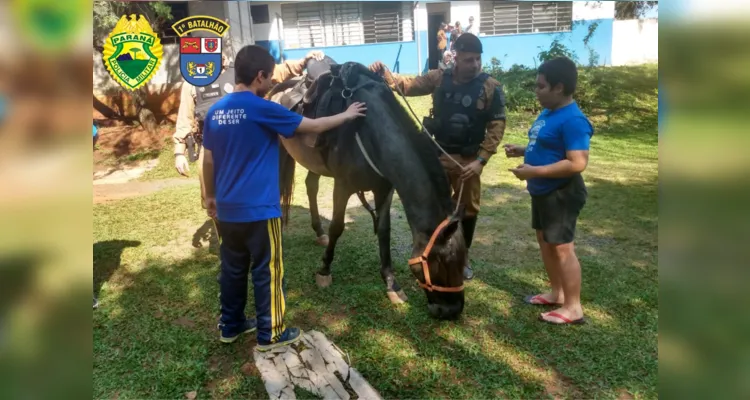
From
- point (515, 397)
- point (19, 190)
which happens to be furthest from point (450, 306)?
point (19, 190)

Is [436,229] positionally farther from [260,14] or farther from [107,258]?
[107,258]

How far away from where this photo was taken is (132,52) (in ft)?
9.57

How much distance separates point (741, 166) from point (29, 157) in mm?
2114

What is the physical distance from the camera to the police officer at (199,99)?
302 centimetres

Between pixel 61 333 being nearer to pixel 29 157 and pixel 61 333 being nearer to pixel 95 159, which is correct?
pixel 29 157

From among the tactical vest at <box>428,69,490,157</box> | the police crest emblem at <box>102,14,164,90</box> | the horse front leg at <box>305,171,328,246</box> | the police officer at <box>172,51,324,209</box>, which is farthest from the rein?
the horse front leg at <box>305,171,328,246</box>

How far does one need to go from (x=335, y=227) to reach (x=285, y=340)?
1032mm

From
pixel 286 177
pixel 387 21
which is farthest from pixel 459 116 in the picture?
pixel 286 177

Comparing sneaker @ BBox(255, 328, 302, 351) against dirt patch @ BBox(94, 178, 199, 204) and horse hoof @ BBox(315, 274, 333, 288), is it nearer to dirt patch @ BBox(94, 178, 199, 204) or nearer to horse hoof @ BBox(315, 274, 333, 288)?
horse hoof @ BBox(315, 274, 333, 288)

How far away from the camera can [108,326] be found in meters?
3.18

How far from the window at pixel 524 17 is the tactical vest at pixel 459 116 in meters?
0.32

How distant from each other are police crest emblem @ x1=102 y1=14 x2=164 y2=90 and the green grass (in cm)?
68

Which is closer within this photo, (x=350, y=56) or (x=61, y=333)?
(x=61, y=333)

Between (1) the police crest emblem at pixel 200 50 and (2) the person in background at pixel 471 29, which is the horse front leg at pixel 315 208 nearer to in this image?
(1) the police crest emblem at pixel 200 50
